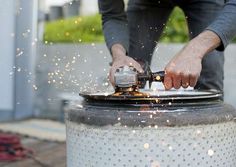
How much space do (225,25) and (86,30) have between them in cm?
414

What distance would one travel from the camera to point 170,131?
1.75 meters

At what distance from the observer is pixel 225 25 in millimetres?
2025

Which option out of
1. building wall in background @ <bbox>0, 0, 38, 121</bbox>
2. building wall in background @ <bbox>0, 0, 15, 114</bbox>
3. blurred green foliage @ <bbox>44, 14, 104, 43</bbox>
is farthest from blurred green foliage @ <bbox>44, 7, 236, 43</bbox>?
building wall in background @ <bbox>0, 0, 15, 114</bbox>

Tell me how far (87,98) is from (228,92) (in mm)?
3139

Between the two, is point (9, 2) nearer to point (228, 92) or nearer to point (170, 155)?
point (228, 92)

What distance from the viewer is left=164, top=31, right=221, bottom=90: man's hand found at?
1.88m

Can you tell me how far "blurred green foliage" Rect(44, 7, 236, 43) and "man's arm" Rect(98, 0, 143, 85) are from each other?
296 cm

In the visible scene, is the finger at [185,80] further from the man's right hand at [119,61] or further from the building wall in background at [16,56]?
the building wall in background at [16,56]

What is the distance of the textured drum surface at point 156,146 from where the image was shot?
1752 millimetres

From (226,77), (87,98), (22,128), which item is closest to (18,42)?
(22,128)

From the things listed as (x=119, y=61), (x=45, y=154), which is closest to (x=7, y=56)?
(x=45, y=154)

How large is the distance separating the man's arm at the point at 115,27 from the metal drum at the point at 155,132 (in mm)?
523

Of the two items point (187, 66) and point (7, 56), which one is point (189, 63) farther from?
point (7, 56)

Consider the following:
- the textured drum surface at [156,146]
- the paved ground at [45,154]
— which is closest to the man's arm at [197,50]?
the textured drum surface at [156,146]
